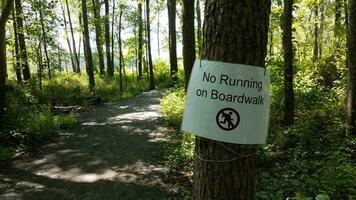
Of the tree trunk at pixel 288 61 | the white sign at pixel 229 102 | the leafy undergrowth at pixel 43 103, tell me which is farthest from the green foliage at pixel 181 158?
the white sign at pixel 229 102

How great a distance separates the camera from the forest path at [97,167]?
6.69 meters

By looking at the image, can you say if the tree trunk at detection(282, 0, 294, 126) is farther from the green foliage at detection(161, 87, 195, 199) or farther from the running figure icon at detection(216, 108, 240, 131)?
the running figure icon at detection(216, 108, 240, 131)

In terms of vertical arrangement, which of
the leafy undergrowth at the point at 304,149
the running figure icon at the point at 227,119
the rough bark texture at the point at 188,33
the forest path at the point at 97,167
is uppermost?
the rough bark texture at the point at 188,33

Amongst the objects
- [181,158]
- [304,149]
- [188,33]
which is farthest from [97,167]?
[188,33]

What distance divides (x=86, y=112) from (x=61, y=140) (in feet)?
17.1

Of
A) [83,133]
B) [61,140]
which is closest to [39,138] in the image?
[61,140]

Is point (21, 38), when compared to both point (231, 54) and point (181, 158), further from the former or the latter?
point (231, 54)

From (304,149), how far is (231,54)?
631cm

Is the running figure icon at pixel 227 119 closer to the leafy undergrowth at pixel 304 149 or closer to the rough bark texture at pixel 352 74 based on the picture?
the leafy undergrowth at pixel 304 149

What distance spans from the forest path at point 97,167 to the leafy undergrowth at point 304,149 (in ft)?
2.00

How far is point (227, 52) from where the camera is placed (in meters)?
2.20

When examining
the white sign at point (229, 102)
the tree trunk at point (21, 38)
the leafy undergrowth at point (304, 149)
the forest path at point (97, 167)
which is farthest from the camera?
the tree trunk at point (21, 38)

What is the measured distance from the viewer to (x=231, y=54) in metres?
2.20

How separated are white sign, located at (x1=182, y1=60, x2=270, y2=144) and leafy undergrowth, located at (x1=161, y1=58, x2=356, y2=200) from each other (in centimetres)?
114
